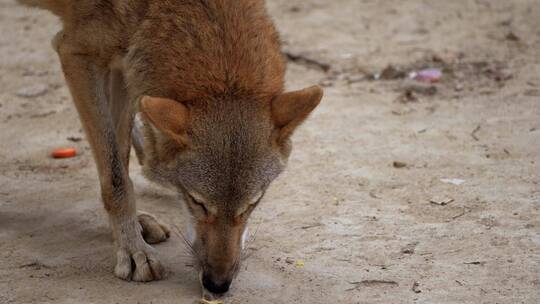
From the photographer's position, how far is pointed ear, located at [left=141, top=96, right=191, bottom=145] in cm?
487

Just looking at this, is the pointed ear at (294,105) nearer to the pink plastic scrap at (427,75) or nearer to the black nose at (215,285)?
the black nose at (215,285)

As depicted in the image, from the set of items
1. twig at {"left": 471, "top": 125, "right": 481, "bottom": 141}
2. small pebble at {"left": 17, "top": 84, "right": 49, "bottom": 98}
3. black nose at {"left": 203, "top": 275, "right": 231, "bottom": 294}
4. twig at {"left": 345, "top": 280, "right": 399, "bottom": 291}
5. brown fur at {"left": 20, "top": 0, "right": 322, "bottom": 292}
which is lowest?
Answer: small pebble at {"left": 17, "top": 84, "right": 49, "bottom": 98}

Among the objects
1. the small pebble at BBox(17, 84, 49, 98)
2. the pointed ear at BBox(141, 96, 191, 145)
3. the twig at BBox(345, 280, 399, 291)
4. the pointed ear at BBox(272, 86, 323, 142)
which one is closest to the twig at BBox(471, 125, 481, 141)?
the twig at BBox(345, 280, 399, 291)

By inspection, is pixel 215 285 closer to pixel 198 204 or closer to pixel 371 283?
pixel 198 204

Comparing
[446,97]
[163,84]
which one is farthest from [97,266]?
[446,97]

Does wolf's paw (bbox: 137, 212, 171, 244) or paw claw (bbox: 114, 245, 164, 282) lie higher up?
paw claw (bbox: 114, 245, 164, 282)

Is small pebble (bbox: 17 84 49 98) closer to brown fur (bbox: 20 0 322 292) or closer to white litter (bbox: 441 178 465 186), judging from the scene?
brown fur (bbox: 20 0 322 292)

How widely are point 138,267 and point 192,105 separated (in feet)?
4.14

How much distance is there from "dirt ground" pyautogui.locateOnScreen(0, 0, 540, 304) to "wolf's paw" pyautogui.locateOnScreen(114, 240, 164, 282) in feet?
0.25

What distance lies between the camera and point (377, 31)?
1111 centimetres

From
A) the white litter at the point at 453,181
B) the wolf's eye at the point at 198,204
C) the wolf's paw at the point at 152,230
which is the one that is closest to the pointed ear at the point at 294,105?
the wolf's eye at the point at 198,204

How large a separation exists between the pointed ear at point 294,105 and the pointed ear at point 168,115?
0.60 meters

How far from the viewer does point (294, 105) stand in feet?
17.3

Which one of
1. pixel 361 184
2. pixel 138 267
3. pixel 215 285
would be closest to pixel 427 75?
pixel 361 184
